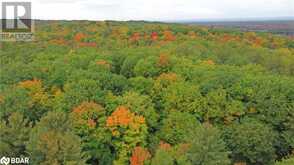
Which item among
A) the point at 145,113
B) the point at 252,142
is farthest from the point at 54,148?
the point at 252,142

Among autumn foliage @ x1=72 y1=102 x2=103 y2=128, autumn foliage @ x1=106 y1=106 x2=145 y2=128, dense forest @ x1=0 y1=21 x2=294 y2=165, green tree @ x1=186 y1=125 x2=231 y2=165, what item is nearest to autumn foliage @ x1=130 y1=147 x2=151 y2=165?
dense forest @ x1=0 y1=21 x2=294 y2=165

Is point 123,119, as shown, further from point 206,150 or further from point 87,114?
point 206,150

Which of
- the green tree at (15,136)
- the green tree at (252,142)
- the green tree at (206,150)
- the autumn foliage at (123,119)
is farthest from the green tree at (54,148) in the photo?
the green tree at (252,142)

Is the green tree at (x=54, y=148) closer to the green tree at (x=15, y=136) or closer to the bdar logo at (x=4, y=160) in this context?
the bdar logo at (x=4, y=160)

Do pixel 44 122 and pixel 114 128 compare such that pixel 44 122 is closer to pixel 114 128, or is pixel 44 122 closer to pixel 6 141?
pixel 6 141

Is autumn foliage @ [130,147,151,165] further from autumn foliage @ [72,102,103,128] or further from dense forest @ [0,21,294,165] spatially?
autumn foliage @ [72,102,103,128]

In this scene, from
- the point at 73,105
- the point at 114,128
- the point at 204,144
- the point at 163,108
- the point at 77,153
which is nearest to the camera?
the point at 77,153

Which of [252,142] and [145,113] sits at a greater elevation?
[145,113]

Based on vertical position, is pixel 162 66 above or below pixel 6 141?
above

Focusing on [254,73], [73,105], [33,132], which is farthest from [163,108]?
[33,132]
